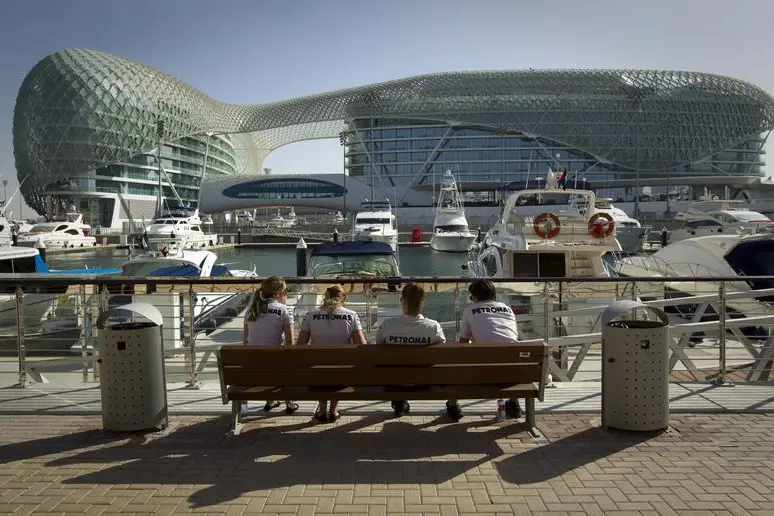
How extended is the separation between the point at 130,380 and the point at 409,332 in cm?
229

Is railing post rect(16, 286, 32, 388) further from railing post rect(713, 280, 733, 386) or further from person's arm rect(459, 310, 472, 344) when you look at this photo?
railing post rect(713, 280, 733, 386)

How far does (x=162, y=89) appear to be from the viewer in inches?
4050

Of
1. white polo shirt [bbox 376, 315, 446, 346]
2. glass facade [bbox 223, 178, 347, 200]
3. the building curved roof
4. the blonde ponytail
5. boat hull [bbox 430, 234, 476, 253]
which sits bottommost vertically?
boat hull [bbox 430, 234, 476, 253]

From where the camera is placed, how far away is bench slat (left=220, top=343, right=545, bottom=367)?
187 inches

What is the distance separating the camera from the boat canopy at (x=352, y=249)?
12914mm

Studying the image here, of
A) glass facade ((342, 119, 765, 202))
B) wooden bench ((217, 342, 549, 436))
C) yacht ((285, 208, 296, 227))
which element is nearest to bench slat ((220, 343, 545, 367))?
wooden bench ((217, 342, 549, 436))

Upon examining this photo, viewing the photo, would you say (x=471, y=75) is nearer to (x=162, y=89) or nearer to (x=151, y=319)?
(x=162, y=89)

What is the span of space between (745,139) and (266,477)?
392ft

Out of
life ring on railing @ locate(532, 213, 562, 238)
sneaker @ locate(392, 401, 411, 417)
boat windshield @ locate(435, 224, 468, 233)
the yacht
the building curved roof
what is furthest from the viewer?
the building curved roof

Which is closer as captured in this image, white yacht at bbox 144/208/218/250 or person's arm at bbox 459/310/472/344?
person's arm at bbox 459/310/472/344

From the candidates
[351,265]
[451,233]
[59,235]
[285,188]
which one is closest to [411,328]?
[351,265]

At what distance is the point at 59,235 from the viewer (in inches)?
2442

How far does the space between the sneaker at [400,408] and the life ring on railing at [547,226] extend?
40.1ft

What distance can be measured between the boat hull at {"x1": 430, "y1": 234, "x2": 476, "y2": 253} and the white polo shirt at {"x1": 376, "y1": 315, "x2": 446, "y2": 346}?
48.4 meters
